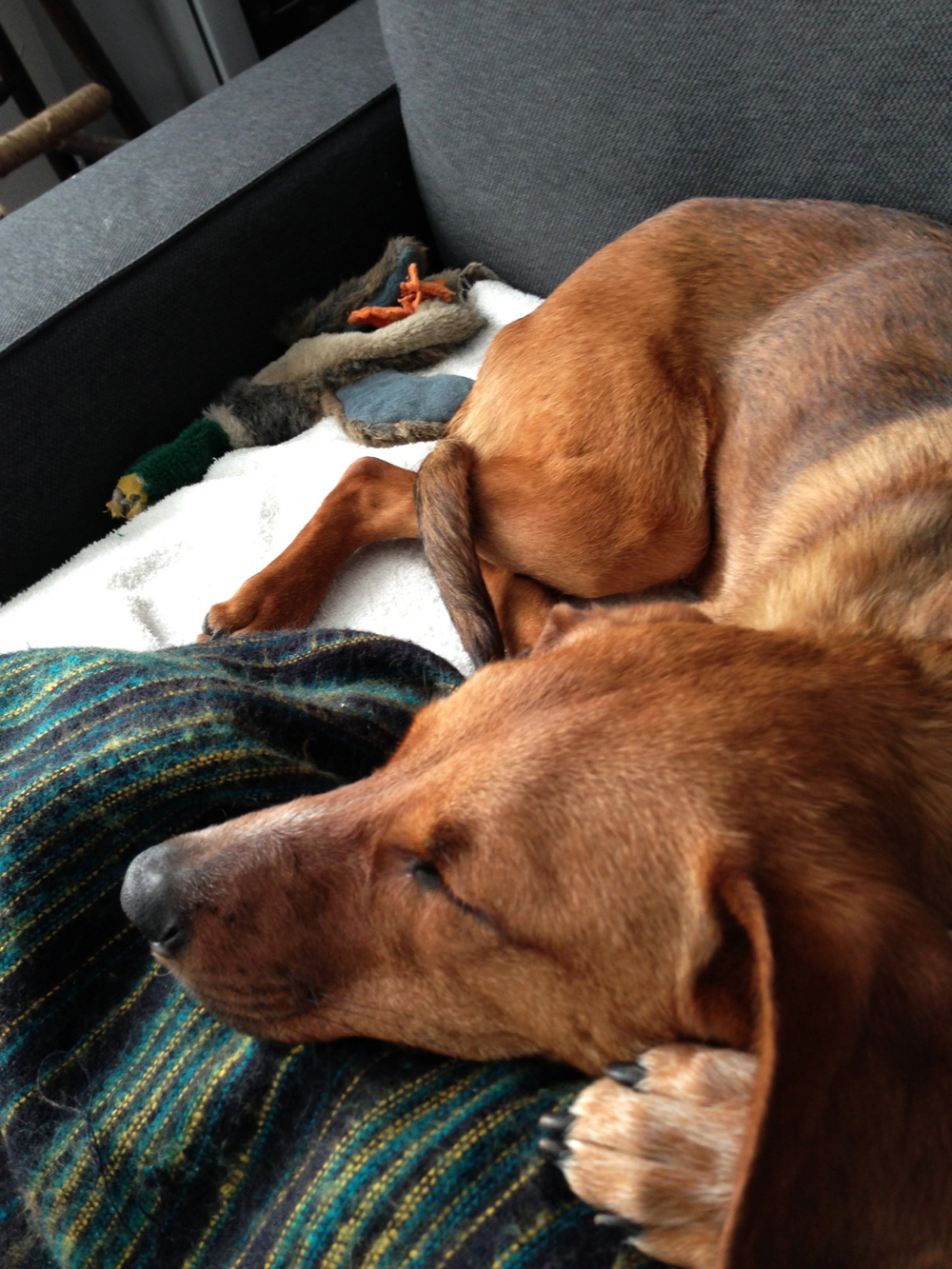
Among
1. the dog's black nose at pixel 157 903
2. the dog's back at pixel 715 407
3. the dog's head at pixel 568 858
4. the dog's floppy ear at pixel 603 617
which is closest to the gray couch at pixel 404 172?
the dog's back at pixel 715 407

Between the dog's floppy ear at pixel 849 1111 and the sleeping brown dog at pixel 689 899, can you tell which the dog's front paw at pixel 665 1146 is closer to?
the sleeping brown dog at pixel 689 899

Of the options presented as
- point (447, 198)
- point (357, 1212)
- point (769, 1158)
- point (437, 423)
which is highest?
point (769, 1158)

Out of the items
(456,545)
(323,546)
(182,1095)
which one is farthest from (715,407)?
(182,1095)

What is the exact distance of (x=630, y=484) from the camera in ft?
6.84

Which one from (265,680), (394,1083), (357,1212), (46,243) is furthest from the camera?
(46,243)

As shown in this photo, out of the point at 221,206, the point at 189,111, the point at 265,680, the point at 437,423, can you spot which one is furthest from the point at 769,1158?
the point at 189,111

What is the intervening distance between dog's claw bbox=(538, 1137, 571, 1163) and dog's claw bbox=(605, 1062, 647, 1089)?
0.10 meters

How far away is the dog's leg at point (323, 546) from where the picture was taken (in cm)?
216

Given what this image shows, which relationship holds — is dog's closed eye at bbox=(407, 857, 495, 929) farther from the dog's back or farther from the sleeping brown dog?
the dog's back

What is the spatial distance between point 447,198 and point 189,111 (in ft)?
2.68

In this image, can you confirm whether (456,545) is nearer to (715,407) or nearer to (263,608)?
(263,608)

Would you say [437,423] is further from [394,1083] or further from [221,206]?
[394,1083]

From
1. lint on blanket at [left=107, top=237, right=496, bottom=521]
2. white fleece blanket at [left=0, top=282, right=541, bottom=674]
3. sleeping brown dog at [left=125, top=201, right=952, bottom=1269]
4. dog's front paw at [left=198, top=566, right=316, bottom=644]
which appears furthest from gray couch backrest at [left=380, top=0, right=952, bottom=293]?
dog's front paw at [left=198, top=566, right=316, bottom=644]

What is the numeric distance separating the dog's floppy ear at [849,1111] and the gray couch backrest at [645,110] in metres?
1.69
